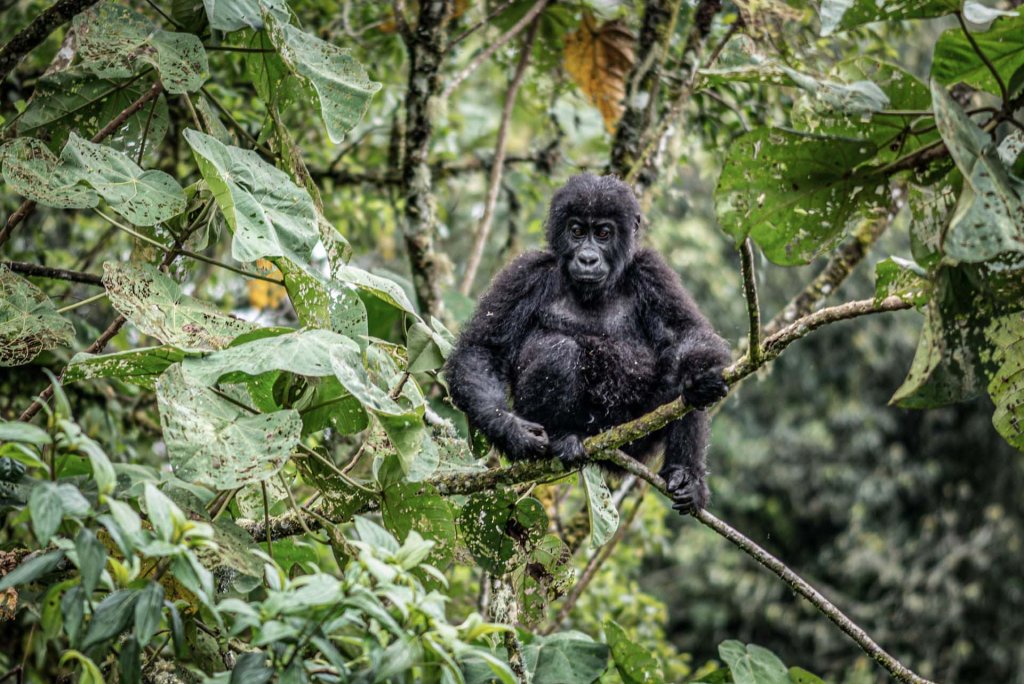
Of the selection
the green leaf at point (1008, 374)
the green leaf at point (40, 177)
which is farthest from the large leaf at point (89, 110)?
the green leaf at point (1008, 374)

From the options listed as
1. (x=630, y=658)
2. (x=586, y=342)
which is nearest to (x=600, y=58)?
(x=586, y=342)

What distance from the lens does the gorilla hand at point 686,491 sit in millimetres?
3537

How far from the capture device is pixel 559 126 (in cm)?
614

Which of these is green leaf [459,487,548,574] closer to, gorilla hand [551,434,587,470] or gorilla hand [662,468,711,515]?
gorilla hand [551,434,587,470]

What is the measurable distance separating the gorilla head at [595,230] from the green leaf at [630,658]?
4.77ft

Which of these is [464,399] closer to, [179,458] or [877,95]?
[179,458]

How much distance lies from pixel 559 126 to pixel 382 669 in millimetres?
4666

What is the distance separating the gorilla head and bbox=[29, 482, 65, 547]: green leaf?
2.50m

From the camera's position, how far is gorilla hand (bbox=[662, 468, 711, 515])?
354cm

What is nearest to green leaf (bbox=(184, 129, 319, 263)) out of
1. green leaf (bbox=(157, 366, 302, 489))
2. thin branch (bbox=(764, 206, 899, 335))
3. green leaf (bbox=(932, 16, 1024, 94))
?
green leaf (bbox=(157, 366, 302, 489))

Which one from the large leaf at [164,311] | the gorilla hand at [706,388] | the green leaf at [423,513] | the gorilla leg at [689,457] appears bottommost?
the green leaf at [423,513]

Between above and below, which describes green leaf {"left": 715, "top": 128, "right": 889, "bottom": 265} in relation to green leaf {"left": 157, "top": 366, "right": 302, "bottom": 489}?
above

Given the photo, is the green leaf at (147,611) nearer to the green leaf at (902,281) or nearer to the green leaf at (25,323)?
the green leaf at (25,323)

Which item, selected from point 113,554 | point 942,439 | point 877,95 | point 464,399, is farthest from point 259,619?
point 942,439
